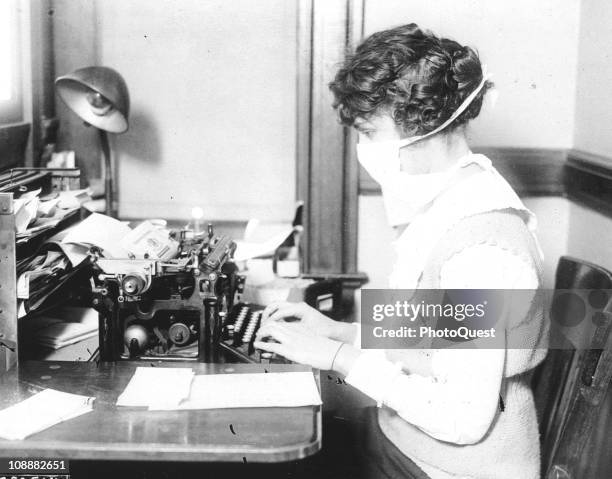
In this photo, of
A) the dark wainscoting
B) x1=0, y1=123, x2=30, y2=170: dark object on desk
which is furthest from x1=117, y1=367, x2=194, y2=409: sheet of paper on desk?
the dark wainscoting

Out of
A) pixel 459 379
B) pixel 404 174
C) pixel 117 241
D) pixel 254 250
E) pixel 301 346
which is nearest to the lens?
pixel 459 379

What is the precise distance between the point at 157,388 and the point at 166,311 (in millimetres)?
423

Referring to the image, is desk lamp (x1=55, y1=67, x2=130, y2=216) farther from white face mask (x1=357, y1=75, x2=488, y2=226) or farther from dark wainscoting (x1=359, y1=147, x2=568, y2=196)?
dark wainscoting (x1=359, y1=147, x2=568, y2=196)

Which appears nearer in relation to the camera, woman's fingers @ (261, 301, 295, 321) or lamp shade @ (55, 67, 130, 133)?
woman's fingers @ (261, 301, 295, 321)

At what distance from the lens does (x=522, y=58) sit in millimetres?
3324

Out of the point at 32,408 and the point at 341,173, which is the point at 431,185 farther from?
the point at 341,173

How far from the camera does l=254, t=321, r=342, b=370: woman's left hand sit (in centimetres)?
192

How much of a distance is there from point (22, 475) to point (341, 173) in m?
2.10

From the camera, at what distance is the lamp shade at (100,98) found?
286 cm

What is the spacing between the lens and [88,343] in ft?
7.78

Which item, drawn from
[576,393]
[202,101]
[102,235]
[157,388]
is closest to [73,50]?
[202,101]

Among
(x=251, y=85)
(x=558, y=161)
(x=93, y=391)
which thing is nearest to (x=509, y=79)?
(x=558, y=161)

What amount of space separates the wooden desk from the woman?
10.6 inches

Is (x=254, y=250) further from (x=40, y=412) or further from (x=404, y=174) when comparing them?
(x=40, y=412)
